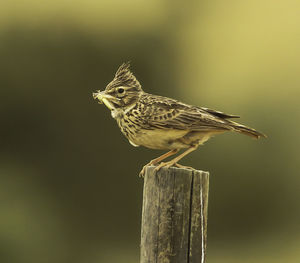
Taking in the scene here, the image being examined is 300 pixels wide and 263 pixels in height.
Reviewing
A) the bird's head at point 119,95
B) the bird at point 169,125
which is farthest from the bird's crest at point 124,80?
the bird at point 169,125

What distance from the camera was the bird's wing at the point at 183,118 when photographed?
690 cm

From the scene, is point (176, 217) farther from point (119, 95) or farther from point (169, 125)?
point (119, 95)

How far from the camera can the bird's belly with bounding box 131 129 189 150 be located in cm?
689

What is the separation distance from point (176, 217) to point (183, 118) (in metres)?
1.49

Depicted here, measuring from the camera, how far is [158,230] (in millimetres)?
5875

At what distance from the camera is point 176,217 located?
5.84 metres

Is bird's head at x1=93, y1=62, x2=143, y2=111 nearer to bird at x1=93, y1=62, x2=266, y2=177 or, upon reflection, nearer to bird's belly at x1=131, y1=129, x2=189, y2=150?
bird at x1=93, y1=62, x2=266, y2=177

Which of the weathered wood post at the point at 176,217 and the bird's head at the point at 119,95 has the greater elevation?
the bird's head at the point at 119,95

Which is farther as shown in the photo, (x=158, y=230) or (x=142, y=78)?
(x=142, y=78)

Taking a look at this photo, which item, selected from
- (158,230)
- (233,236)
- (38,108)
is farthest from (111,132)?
(158,230)

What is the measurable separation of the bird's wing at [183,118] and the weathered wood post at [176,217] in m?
1.05

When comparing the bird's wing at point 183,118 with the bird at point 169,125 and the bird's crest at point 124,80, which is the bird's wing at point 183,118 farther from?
the bird's crest at point 124,80

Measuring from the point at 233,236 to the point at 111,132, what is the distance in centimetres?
516

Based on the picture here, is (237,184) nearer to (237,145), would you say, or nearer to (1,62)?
(237,145)
